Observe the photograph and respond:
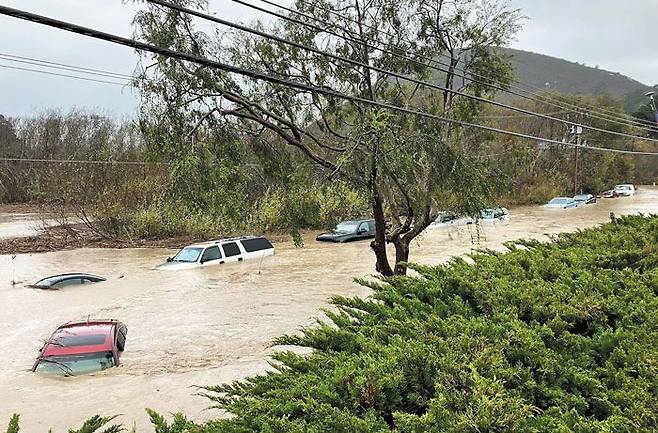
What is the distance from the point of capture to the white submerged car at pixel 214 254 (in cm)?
1884

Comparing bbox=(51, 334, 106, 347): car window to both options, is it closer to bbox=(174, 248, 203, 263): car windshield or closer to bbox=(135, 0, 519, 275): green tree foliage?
bbox=(135, 0, 519, 275): green tree foliage

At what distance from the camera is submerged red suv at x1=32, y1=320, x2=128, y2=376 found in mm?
9375

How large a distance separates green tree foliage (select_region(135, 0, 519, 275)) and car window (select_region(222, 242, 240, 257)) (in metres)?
7.47

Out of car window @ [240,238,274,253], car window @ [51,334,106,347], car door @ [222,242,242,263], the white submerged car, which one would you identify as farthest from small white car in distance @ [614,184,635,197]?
car window @ [51,334,106,347]

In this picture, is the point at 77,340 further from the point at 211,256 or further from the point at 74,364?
the point at 211,256

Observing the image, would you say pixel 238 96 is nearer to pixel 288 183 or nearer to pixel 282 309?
pixel 288 183

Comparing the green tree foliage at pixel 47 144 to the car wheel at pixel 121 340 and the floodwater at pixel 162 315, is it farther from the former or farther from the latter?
the car wheel at pixel 121 340

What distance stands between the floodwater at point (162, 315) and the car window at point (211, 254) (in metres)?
0.49

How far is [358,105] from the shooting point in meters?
11.9

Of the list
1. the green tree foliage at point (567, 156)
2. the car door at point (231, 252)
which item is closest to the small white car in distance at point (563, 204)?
the green tree foliage at point (567, 156)

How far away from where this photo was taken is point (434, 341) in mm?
3244

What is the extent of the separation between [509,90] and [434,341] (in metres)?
10.4

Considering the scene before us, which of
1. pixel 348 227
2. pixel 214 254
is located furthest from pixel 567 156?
pixel 214 254

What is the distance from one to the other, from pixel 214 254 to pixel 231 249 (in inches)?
Result: 32.3
